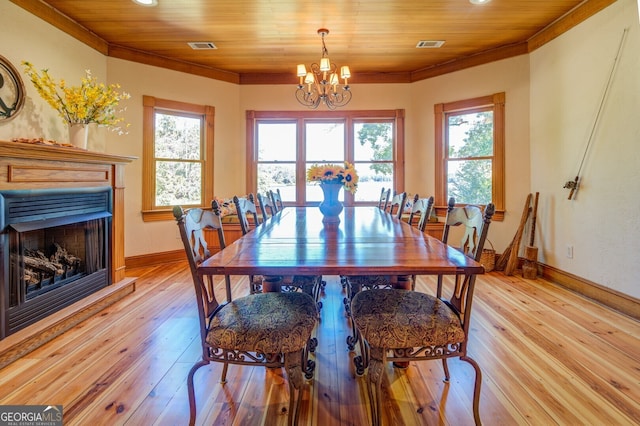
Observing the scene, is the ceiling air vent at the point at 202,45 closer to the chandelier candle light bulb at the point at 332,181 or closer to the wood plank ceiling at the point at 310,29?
the wood plank ceiling at the point at 310,29

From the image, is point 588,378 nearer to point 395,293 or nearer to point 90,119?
point 395,293

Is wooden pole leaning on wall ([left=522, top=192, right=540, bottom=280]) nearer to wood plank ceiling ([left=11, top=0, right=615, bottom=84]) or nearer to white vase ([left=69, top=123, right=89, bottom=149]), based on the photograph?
wood plank ceiling ([left=11, top=0, right=615, bottom=84])

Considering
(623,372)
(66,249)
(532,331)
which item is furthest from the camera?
(66,249)

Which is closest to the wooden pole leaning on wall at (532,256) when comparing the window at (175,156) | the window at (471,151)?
the window at (471,151)

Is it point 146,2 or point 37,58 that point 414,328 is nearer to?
point 146,2

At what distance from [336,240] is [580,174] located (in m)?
2.95

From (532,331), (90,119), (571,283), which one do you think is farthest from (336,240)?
(571,283)

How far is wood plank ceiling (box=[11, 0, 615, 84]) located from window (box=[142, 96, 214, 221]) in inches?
24.6

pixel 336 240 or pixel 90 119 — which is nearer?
pixel 336 240

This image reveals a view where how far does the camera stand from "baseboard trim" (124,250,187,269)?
13.5ft

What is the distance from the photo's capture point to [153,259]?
429 centimetres

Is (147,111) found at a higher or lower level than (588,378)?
higher

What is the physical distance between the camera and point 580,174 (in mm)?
3082

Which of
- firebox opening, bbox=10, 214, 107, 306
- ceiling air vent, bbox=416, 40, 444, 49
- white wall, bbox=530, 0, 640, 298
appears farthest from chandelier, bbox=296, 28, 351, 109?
firebox opening, bbox=10, 214, 107, 306
